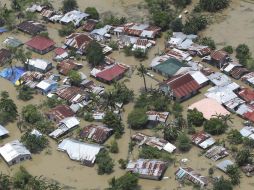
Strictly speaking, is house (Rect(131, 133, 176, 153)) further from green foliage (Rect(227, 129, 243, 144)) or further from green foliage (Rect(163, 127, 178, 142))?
green foliage (Rect(227, 129, 243, 144))

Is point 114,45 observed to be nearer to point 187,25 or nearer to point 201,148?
point 187,25

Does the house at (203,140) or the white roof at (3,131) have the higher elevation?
the house at (203,140)

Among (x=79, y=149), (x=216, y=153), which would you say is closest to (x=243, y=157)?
(x=216, y=153)

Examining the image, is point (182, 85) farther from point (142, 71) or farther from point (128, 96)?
point (128, 96)

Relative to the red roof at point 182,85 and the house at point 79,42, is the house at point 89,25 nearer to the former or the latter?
the house at point 79,42

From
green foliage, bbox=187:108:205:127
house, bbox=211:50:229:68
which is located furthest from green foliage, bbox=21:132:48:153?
house, bbox=211:50:229:68

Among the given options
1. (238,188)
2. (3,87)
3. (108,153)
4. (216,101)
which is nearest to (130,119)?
(108,153)

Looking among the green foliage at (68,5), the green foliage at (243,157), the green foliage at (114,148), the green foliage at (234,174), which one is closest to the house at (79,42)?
the green foliage at (68,5)
